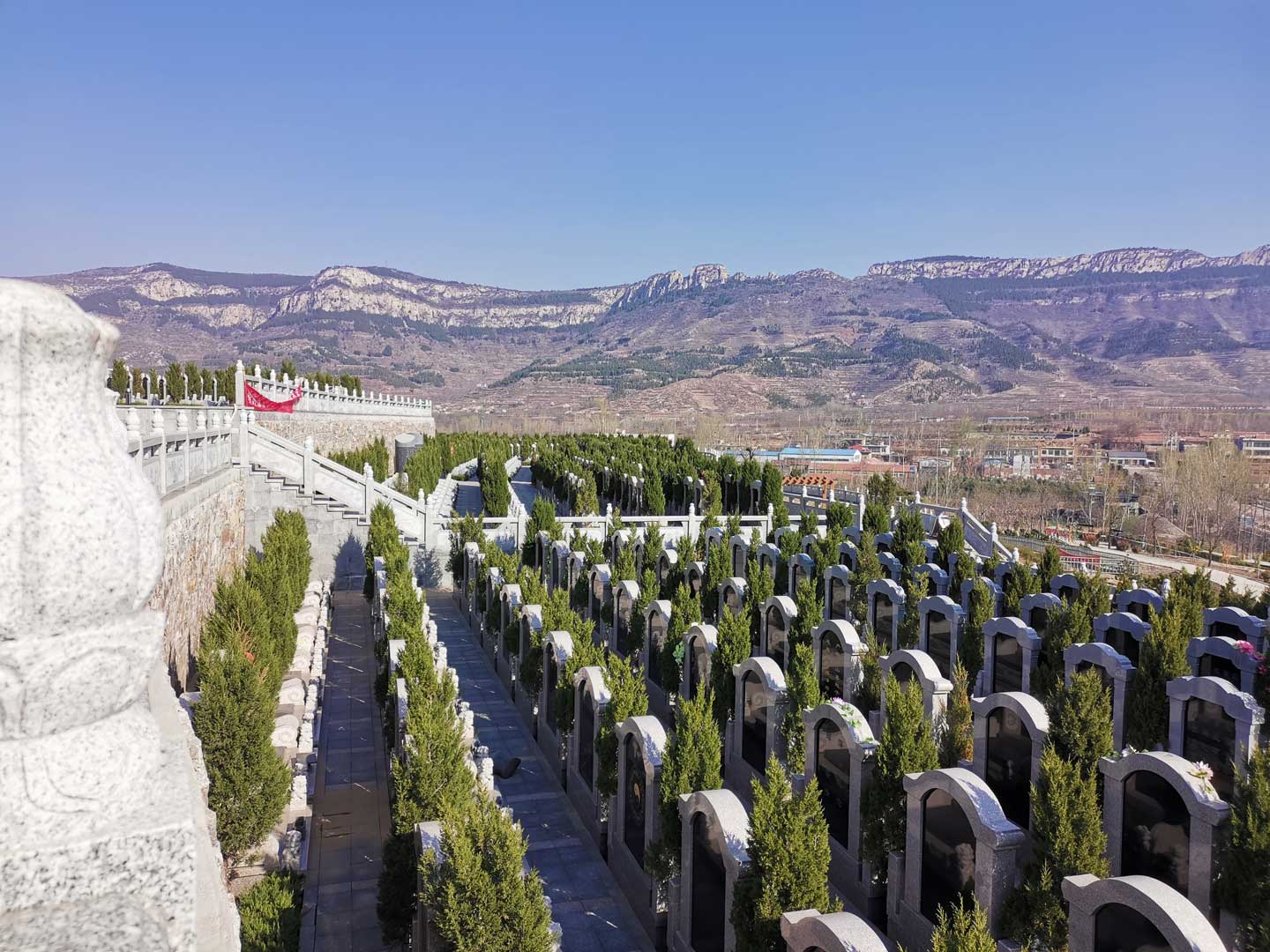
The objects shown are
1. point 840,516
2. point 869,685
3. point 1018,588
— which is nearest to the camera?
point 869,685

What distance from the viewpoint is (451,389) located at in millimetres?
188375

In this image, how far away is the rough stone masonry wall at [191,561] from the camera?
38.8 ft

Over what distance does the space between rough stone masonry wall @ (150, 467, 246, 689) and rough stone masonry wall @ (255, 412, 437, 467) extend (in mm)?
7605

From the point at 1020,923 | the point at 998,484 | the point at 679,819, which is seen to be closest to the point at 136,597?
the point at 679,819

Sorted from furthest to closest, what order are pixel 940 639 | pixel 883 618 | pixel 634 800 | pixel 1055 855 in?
pixel 883 618 < pixel 940 639 < pixel 634 800 < pixel 1055 855

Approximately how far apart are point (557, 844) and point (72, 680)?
8.23 meters

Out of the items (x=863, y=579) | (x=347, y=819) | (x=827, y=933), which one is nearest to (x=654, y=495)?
(x=863, y=579)

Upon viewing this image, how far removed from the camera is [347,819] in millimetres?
10180

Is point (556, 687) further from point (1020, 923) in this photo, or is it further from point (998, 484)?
point (998, 484)

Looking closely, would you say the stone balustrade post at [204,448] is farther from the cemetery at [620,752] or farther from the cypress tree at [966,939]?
the cypress tree at [966,939]

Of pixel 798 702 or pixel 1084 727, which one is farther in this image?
pixel 798 702

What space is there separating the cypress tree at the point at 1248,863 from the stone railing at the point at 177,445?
950cm

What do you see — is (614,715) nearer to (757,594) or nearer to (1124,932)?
(1124,932)

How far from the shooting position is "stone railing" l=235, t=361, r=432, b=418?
106ft
